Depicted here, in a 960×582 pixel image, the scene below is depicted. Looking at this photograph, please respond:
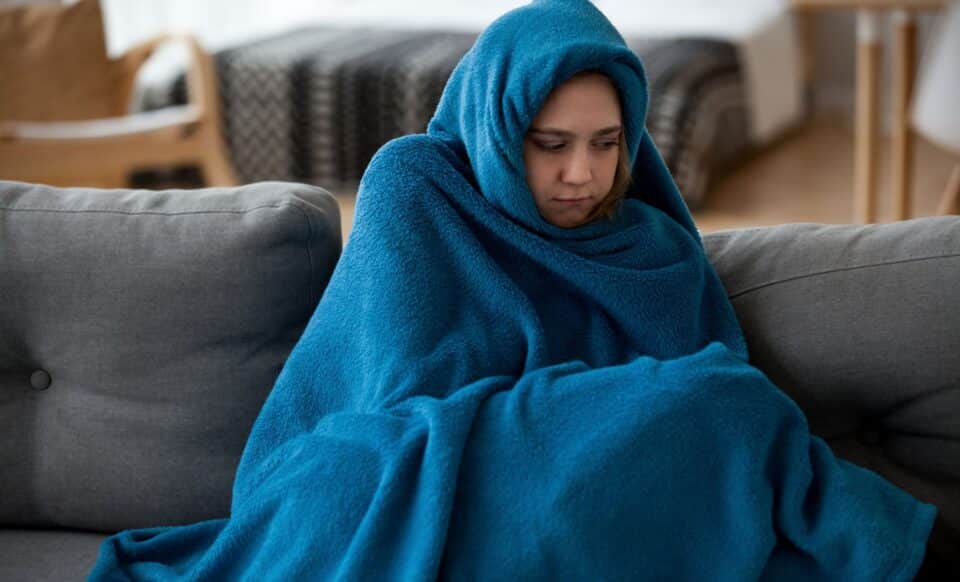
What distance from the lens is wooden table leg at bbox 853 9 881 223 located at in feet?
9.66

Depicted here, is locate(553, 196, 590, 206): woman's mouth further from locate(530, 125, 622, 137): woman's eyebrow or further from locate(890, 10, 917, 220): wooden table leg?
locate(890, 10, 917, 220): wooden table leg

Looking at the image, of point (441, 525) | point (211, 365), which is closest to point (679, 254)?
point (441, 525)

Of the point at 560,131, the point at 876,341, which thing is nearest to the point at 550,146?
the point at 560,131

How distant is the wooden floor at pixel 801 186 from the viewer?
12.5 ft

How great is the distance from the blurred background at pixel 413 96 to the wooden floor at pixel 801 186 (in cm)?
1

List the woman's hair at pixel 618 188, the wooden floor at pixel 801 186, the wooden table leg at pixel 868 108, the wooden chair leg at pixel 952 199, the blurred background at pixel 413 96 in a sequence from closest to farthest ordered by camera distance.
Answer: the woman's hair at pixel 618 188 → the wooden table leg at pixel 868 108 → the wooden chair leg at pixel 952 199 → the blurred background at pixel 413 96 → the wooden floor at pixel 801 186

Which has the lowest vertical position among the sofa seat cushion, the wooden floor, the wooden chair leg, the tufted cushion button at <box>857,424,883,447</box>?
the wooden floor

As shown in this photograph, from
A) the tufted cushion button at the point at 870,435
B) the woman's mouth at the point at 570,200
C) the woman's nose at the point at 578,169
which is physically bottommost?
the tufted cushion button at the point at 870,435

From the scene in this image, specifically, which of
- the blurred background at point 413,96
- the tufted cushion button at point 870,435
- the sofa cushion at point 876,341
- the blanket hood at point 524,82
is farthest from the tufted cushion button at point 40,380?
the blurred background at point 413,96

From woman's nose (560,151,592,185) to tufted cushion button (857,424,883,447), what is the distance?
0.44m

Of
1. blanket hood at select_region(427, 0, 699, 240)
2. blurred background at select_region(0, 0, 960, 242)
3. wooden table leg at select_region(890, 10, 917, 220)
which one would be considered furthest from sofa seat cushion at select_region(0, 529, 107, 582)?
wooden table leg at select_region(890, 10, 917, 220)

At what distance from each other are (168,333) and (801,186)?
312 centimetres

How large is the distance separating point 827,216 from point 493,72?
2.79 meters

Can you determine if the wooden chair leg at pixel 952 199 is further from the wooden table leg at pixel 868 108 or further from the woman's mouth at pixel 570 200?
the woman's mouth at pixel 570 200
